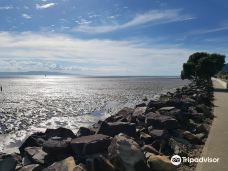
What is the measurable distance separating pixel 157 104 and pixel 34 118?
12.3m

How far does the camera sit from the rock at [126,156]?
35.6 ft

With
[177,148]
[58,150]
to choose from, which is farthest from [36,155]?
[177,148]

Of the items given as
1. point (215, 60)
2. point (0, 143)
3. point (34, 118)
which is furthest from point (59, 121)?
point (215, 60)

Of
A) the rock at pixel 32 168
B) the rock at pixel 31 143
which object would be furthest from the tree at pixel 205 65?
the rock at pixel 32 168

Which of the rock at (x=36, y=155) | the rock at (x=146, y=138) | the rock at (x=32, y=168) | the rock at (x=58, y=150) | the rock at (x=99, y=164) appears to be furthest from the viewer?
the rock at (x=146, y=138)

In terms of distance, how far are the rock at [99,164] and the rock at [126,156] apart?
1.00 feet

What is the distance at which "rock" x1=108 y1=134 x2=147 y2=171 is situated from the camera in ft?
35.6

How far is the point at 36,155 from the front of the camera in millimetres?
12391

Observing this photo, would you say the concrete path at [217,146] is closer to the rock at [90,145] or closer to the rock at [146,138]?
the rock at [146,138]

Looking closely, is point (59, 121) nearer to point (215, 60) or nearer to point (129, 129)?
point (129, 129)

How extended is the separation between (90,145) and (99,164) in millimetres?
1257

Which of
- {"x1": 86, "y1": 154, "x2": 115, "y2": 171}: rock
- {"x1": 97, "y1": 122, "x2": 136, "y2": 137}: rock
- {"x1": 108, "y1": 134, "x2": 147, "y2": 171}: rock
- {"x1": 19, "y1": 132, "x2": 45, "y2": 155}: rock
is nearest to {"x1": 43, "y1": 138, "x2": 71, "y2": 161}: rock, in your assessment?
{"x1": 86, "y1": 154, "x2": 115, "y2": 171}: rock

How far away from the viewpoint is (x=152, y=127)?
16.6m

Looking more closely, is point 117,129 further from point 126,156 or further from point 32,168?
point 32,168
